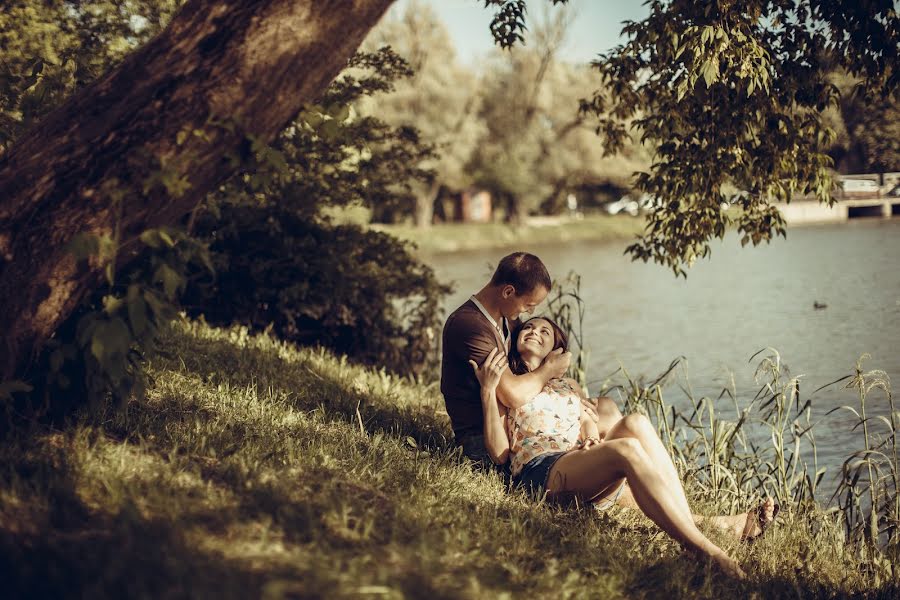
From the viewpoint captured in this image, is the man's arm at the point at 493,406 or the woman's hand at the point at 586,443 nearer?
the woman's hand at the point at 586,443

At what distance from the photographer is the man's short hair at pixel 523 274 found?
15.4 feet

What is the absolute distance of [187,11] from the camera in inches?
136

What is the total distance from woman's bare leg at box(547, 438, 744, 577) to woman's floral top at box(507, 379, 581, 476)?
0.29m

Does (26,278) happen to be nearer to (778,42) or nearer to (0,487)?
(0,487)

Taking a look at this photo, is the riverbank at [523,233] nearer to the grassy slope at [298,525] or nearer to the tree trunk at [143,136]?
the grassy slope at [298,525]

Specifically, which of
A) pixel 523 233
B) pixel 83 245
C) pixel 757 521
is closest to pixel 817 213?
pixel 523 233

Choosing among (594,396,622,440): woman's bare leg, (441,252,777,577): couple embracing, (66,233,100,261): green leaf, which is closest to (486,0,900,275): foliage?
(441,252,777,577): couple embracing

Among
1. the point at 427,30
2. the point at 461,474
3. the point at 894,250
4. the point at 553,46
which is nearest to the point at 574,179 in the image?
the point at 553,46

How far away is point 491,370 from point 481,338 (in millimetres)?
239

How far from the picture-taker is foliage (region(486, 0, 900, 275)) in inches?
242

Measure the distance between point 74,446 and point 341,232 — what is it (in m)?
6.04

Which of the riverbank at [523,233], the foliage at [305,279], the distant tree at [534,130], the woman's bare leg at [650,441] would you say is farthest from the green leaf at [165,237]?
the distant tree at [534,130]

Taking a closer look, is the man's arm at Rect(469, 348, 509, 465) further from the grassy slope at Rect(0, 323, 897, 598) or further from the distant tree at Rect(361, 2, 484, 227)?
the distant tree at Rect(361, 2, 484, 227)

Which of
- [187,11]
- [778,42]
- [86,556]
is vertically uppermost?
[778,42]
